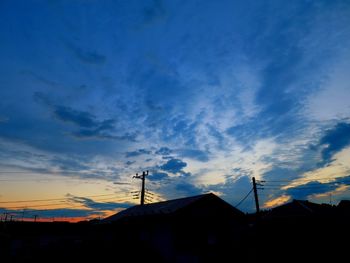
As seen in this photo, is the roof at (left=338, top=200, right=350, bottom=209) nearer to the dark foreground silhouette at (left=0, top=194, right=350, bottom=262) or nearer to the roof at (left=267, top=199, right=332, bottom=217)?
the roof at (left=267, top=199, right=332, bottom=217)

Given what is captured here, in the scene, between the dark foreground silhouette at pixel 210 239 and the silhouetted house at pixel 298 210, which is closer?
the dark foreground silhouette at pixel 210 239

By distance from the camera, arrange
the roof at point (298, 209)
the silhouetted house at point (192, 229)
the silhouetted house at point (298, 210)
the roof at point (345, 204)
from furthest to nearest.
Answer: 1. the roof at point (345, 204)
2. the roof at point (298, 209)
3. the silhouetted house at point (298, 210)
4. the silhouetted house at point (192, 229)

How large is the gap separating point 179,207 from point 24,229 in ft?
131

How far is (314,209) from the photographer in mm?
28609

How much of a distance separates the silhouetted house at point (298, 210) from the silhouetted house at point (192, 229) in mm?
8003

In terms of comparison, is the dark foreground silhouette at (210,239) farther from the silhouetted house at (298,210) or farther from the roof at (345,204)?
the roof at (345,204)

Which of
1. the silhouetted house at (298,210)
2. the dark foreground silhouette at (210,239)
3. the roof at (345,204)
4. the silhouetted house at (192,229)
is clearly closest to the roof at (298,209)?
the silhouetted house at (298,210)

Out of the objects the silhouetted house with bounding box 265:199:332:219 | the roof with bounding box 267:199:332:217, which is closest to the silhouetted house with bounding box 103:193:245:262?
the silhouetted house with bounding box 265:199:332:219

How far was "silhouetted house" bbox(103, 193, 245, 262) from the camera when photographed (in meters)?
20.7

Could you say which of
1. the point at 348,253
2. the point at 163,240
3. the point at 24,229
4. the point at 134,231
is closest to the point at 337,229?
the point at 348,253

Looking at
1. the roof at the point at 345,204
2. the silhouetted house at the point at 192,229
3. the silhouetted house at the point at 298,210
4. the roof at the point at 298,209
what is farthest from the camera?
the roof at the point at 345,204

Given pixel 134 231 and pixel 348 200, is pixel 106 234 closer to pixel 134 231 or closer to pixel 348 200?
pixel 134 231

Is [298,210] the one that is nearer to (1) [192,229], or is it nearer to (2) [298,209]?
(2) [298,209]

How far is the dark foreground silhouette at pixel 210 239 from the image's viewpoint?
20.8m
